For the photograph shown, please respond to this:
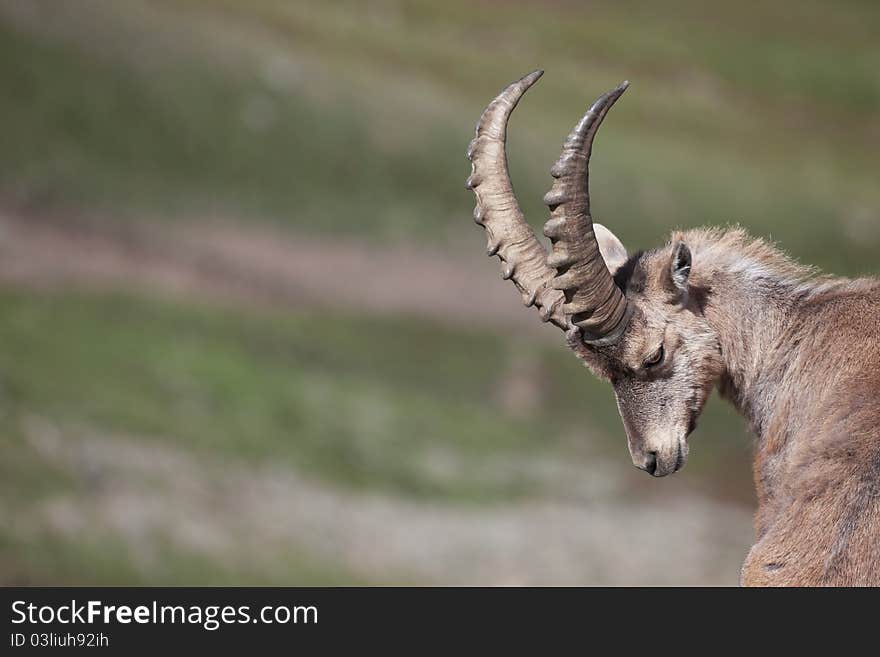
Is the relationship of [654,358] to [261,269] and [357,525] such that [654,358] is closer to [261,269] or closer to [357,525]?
[357,525]

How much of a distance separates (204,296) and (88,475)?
40.6 ft

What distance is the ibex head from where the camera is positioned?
33.9ft

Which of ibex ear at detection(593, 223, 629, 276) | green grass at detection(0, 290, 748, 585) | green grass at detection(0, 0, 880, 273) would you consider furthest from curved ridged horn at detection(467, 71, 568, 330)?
green grass at detection(0, 0, 880, 273)

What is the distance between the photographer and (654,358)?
10.7 metres

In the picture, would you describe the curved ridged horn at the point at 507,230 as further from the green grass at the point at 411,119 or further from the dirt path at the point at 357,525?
the green grass at the point at 411,119

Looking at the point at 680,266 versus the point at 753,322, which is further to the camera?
the point at 753,322

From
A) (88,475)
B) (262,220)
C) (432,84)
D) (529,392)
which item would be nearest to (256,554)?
(88,475)

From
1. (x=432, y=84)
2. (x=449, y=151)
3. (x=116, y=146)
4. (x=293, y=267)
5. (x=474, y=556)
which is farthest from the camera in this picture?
(x=432, y=84)

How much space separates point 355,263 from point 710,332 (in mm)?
31152

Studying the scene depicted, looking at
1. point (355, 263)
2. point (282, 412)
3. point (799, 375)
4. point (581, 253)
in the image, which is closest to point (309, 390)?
point (282, 412)

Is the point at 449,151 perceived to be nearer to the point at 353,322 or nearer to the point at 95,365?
the point at 353,322

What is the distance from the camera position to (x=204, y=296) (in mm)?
38031

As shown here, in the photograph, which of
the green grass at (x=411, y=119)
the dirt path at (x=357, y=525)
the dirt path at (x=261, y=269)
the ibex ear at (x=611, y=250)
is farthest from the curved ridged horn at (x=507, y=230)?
the green grass at (x=411, y=119)

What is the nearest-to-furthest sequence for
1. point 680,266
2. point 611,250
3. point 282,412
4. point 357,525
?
point 680,266 → point 611,250 → point 357,525 → point 282,412
